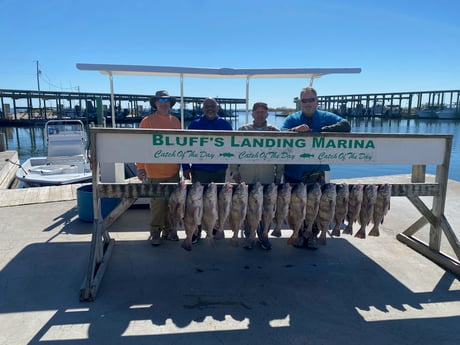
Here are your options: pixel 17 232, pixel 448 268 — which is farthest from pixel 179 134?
pixel 448 268

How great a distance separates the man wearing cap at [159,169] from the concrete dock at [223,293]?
0.93ft

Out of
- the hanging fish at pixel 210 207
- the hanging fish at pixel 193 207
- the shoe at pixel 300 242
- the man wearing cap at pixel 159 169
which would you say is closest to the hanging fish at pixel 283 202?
the hanging fish at pixel 210 207

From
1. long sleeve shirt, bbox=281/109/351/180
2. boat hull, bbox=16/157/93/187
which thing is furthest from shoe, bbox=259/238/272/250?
boat hull, bbox=16/157/93/187

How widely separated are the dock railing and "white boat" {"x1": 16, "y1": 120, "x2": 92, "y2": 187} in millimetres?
6322

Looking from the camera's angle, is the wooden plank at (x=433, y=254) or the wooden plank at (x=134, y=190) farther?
the wooden plank at (x=433, y=254)

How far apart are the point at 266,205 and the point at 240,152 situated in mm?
652

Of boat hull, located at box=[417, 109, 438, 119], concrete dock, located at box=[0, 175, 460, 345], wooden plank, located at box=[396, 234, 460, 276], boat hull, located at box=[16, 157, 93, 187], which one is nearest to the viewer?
concrete dock, located at box=[0, 175, 460, 345]

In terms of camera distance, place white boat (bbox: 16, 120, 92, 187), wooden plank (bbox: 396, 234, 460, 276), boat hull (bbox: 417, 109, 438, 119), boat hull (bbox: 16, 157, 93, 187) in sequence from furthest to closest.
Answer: boat hull (bbox: 417, 109, 438, 119) < white boat (bbox: 16, 120, 92, 187) < boat hull (bbox: 16, 157, 93, 187) < wooden plank (bbox: 396, 234, 460, 276)

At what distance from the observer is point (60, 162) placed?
11242 millimetres

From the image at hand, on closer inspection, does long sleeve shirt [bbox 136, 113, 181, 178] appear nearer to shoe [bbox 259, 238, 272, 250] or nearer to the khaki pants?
the khaki pants

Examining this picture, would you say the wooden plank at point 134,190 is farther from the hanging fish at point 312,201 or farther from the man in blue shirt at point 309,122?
the man in blue shirt at point 309,122

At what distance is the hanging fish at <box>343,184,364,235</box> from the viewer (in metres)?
3.70

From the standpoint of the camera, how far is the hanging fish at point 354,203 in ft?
12.1

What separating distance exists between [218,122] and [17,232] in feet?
10.9
